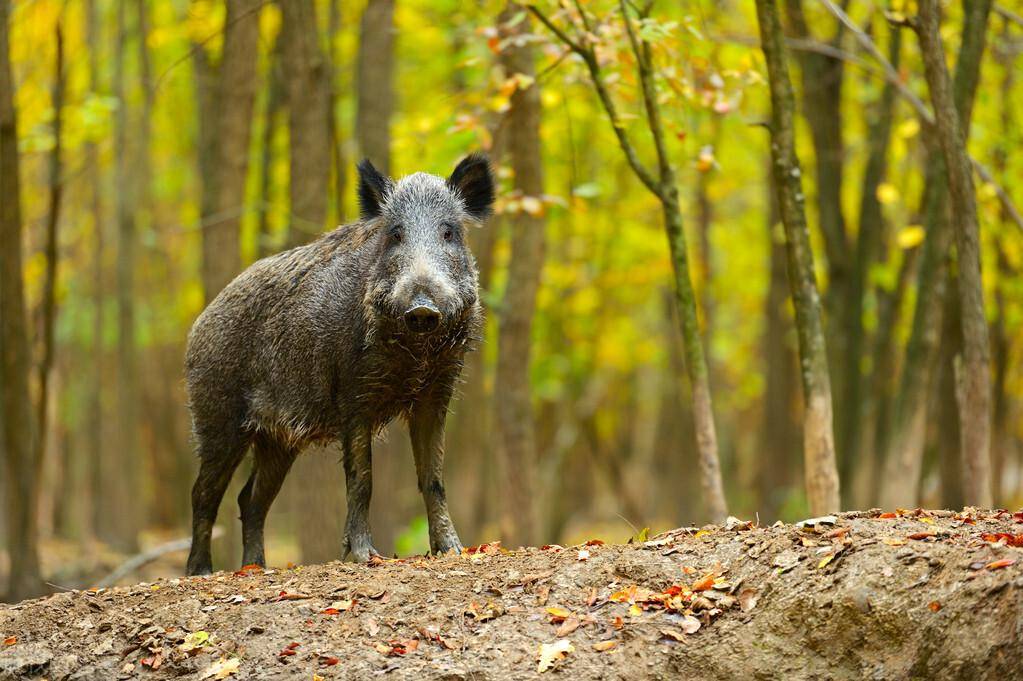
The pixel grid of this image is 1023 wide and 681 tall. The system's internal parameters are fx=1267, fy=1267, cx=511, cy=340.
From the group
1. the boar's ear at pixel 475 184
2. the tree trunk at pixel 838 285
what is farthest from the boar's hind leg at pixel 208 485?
the tree trunk at pixel 838 285

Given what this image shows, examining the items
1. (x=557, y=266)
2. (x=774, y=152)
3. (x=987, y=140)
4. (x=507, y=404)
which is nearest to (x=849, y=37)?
(x=987, y=140)

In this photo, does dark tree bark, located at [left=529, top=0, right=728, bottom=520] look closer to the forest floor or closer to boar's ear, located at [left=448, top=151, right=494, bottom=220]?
boar's ear, located at [left=448, top=151, right=494, bottom=220]

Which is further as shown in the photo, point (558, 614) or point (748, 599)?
point (558, 614)

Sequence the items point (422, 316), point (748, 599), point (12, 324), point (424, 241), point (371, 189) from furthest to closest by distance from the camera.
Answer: point (12, 324) < point (371, 189) < point (424, 241) < point (422, 316) < point (748, 599)

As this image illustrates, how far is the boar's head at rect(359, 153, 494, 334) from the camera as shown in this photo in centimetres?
714

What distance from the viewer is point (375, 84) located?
13.2m

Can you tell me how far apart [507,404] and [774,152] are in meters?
4.46

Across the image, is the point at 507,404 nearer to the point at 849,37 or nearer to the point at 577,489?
the point at 849,37

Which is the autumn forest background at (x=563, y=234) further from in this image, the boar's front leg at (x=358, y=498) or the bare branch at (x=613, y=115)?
the boar's front leg at (x=358, y=498)

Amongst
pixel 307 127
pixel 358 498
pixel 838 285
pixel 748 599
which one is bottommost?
pixel 748 599

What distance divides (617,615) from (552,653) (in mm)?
414

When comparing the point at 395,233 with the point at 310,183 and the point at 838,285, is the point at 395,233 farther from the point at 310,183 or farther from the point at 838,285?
the point at 838,285

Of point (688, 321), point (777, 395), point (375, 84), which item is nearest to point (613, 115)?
point (688, 321)

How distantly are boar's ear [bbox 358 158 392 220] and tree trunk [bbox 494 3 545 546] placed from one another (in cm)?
397
